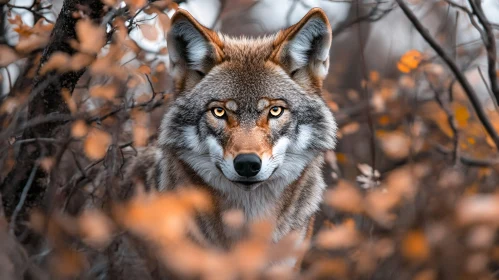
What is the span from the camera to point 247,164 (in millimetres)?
3992

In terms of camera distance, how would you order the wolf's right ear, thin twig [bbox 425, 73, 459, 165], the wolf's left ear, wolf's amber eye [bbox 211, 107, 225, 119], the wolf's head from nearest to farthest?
1. the wolf's head
2. wolf's amber eye [bbox 211, 107, 225, 119]
3. the wolf's right ear
4. the wolf's left ear
5. thin twig [bbox 425, 73, 459, 165]

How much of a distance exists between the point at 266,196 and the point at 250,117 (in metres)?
0.74

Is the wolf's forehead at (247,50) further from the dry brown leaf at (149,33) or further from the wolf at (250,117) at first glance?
the dry brown leaf at (149,33)

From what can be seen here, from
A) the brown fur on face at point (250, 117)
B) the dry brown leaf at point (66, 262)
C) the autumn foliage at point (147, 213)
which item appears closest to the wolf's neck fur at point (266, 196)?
the brown fur on face at point (250, 117)

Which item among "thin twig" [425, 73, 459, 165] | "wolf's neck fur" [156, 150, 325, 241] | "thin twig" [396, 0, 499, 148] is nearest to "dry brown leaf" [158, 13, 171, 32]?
"wolf's neck fur" [156, 150, 325, 241]

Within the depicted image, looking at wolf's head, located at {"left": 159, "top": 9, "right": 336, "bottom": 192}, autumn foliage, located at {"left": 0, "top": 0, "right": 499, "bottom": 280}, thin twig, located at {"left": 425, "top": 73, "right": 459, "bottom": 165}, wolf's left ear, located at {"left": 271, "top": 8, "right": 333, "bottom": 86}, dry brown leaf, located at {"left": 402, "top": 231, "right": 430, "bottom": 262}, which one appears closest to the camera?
autumn foliage, located at {"left": 0, "top": 0, "right": 499, "bottom": 280}

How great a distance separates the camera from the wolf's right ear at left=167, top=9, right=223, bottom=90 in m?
4.52

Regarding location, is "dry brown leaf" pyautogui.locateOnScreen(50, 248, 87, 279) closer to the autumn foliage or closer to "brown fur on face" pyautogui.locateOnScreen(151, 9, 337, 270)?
the autumn foliage

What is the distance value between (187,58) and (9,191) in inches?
69.6

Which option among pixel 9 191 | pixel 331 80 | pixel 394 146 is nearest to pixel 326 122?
pixel 394 146

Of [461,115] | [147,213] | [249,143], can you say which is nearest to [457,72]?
[461,115]

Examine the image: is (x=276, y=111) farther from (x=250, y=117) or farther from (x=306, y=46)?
(x=306, y=46)

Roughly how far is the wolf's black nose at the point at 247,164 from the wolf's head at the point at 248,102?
0.05 m

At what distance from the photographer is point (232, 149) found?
4.09 meters
